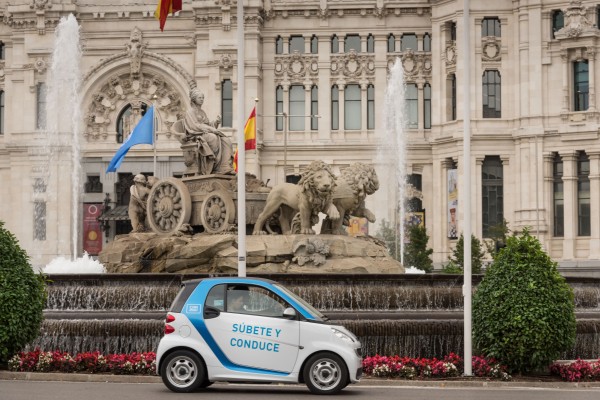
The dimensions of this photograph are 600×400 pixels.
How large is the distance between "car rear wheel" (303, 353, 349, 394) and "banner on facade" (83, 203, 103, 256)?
64.8 m

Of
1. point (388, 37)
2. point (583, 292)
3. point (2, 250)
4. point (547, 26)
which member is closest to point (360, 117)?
point (388, 37)

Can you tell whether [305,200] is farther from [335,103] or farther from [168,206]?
[335,103]

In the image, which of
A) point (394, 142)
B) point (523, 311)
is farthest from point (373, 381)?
point (394, 142)

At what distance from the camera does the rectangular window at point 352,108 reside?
85312 mm

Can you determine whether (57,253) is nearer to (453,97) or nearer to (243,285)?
(453,97)

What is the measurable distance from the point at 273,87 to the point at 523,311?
62694 mm

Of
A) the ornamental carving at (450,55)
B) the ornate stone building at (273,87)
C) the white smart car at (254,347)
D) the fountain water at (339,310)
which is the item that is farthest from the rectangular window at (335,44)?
the white smart car at (254,347)

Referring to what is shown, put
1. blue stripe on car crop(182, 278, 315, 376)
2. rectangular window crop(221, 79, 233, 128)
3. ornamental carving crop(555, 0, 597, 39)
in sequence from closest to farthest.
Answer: blue stripe on car crop(182, 278, 315, 376) < ornamental carving crop(555, 0, 597, 39) < rectangular window crop(221, 79, 233, 128)

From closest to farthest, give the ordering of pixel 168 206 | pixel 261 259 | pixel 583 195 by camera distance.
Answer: pixel 261 259 → pixel 168 206 → pixel 583 195

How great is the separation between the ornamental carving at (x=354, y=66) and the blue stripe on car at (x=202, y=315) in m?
64.8

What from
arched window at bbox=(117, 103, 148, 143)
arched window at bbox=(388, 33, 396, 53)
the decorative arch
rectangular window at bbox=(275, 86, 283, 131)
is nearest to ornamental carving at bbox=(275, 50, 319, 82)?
rectangular window at bbox=(275, 86, 283, 131)

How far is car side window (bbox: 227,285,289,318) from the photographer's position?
20719 millimetres

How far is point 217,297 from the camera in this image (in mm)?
20734

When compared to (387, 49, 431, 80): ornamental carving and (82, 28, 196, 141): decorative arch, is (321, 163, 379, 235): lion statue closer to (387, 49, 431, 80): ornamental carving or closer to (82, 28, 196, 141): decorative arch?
(387, 49, 431, 80): ornamental carving
